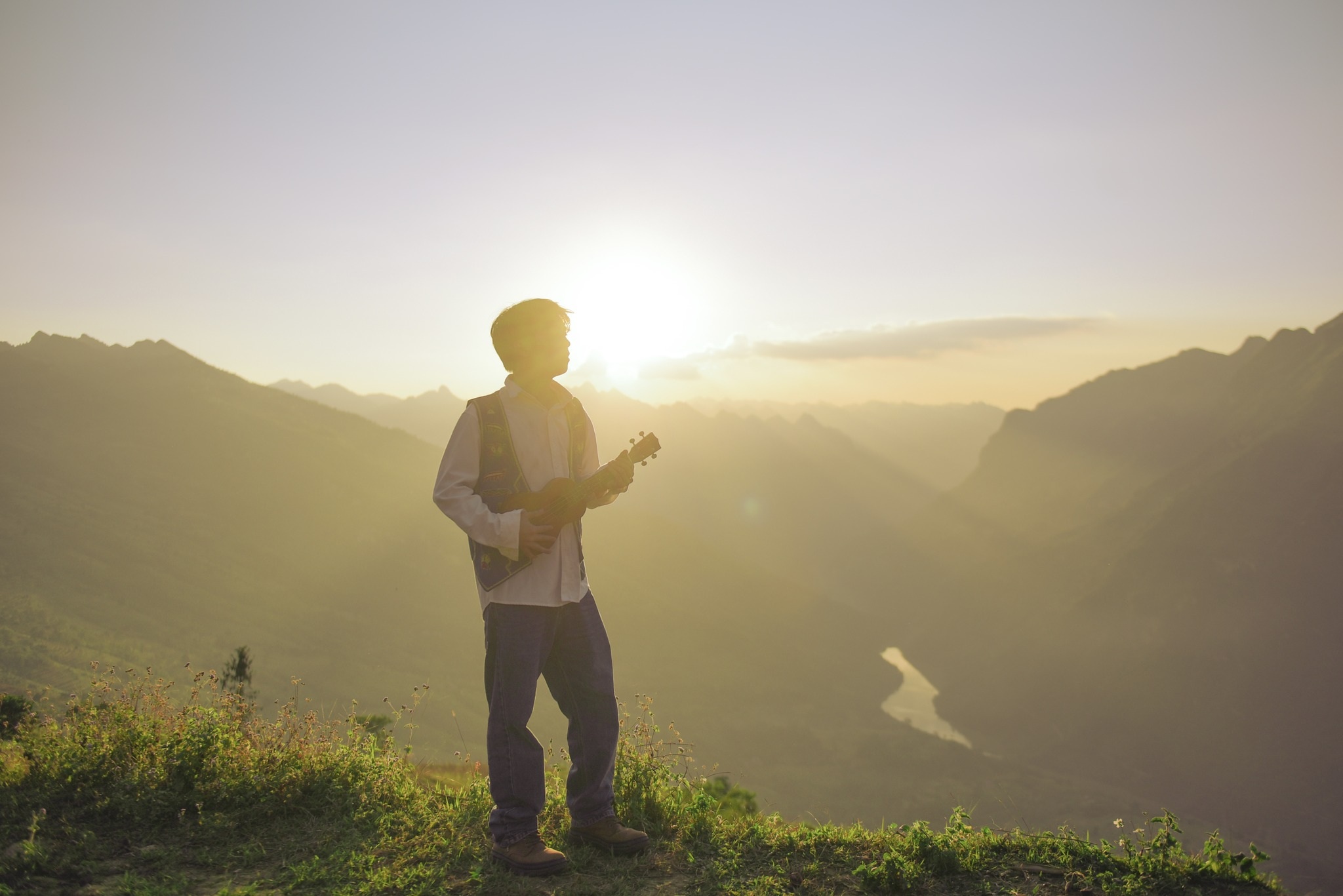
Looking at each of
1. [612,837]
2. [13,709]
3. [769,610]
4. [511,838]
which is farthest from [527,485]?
[769,610]

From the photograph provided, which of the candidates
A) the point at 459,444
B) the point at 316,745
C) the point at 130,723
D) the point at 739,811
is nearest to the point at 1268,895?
the point at 739,811

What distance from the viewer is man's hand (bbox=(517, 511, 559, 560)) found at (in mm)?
3502

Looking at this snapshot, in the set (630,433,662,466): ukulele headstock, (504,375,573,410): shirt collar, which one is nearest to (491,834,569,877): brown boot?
(630,433,662,466): ukulele headstock

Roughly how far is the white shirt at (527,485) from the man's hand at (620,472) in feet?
0.28

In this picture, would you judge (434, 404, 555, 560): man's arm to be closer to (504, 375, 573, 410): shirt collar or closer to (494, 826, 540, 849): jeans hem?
(504, 375, 573, 410): shirt collar

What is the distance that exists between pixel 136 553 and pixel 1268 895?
6708 cm

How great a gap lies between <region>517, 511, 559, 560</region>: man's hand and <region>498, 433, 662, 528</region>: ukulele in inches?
2.9

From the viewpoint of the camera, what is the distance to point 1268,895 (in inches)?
130

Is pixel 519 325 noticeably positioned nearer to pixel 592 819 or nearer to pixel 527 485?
pixel 527 485

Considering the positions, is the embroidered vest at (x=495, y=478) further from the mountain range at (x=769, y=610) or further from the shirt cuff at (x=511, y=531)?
the mountain range at (x=769, y=610)

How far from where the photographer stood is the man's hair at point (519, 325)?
391cm

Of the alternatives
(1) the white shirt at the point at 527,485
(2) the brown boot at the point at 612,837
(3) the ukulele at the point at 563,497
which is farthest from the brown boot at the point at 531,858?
(3) the ukulele at the point at 563,497

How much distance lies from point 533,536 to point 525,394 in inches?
34.1

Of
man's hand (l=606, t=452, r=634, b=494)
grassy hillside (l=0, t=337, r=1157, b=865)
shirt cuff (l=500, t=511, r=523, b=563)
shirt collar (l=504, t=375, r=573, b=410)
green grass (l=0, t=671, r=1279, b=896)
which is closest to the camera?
green grass (l=0, t=671, r=1279, b=896)
